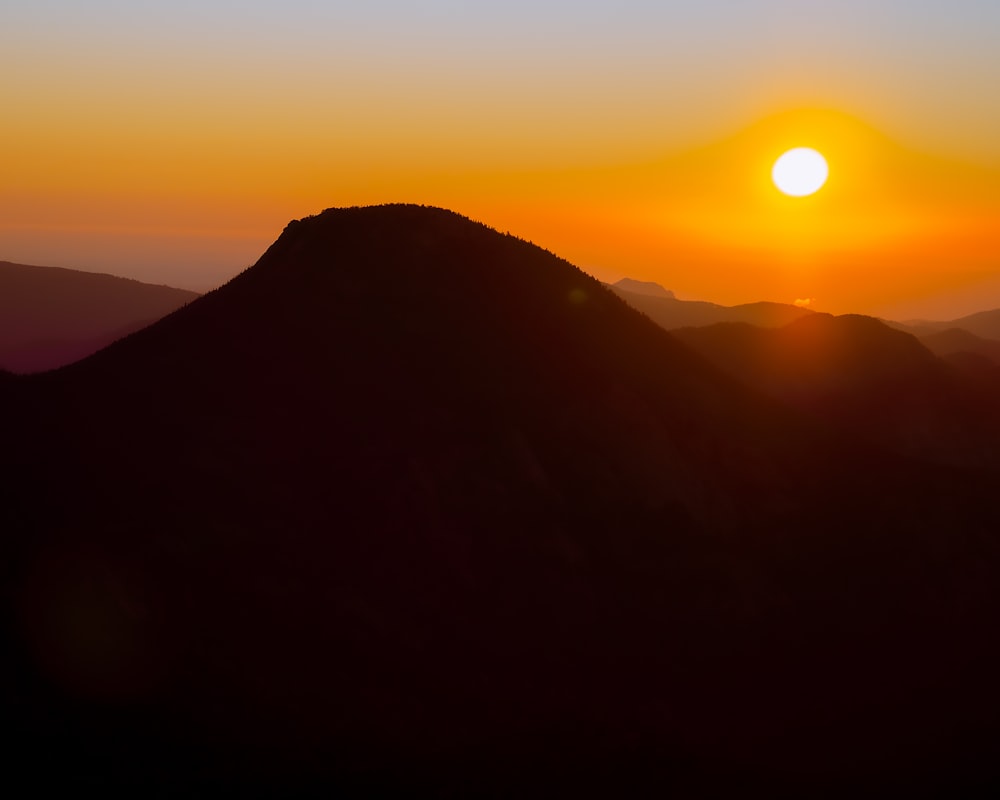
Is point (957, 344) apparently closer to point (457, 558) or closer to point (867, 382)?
point (867, 382)

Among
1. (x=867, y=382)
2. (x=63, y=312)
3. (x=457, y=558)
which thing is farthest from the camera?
(x=63, y=312)

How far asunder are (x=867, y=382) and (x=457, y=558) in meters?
65.0

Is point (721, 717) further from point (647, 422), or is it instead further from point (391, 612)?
point (647, 422)

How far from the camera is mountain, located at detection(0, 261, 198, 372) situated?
144 metres

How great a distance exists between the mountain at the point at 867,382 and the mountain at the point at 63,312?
98.9m

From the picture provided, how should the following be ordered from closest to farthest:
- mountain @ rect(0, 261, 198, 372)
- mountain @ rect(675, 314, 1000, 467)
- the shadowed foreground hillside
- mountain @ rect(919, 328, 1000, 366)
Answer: the shadowed foreground hillside
mountain @ rect(675, 314, 1000, 467)
mountain @ rect(0, 261, 198, 372)
mountain @ rect(919, 328, 1000, 366)

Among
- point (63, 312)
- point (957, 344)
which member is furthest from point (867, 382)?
point (63, 312)

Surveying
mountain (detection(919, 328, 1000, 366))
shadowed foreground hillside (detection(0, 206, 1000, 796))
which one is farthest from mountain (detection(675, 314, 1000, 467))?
mountain (detection(919, 328, 1000, 366))

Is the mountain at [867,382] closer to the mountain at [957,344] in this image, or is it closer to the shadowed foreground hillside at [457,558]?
the shadowed foreground hillside at [457,558]

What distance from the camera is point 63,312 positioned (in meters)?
168

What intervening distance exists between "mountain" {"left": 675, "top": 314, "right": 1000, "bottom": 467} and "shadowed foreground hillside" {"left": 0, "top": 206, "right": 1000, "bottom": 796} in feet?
90.0

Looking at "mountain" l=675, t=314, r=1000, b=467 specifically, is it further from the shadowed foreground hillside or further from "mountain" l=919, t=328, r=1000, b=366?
"mountain" l=919, t=328, r=1000, b=366

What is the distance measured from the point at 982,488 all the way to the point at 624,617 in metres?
26.8

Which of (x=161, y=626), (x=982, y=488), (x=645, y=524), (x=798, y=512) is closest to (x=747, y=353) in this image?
(x=982, y=488)
